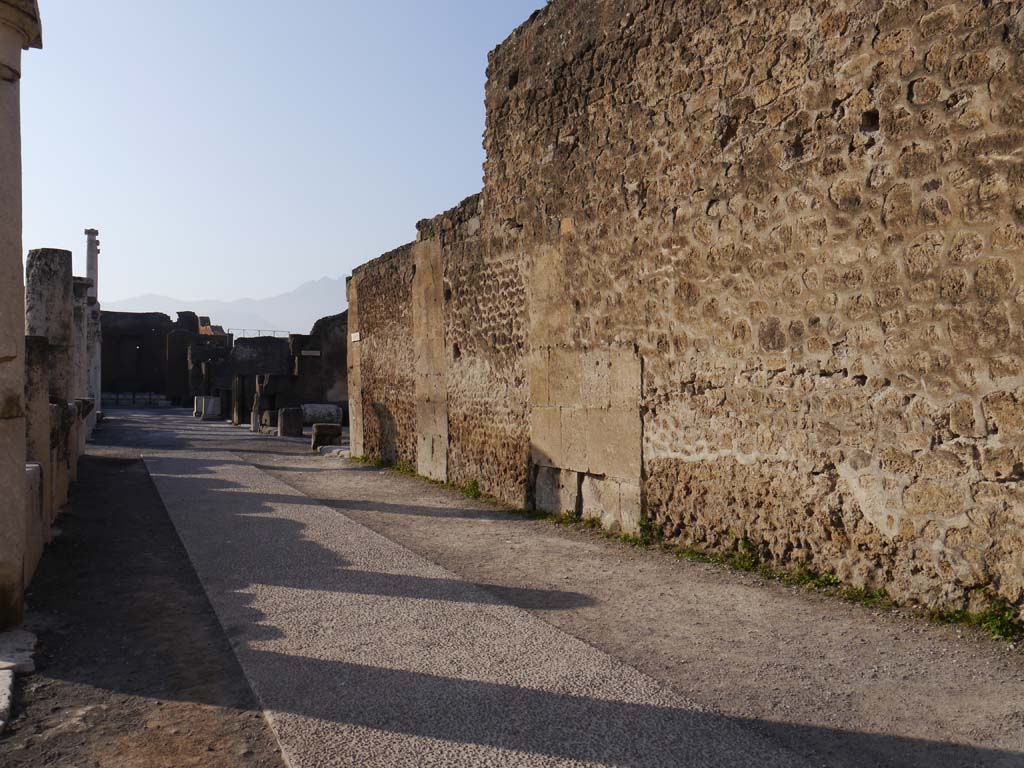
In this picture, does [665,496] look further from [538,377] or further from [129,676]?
[129,676]

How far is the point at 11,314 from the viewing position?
400 centimetres

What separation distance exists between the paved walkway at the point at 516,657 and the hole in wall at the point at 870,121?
2450 millimetres

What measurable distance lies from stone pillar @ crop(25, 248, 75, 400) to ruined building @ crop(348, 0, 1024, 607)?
18.2ft

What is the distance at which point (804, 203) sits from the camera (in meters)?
5.02

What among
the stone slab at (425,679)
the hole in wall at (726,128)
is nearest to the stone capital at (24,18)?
the stone slab at (425,679)

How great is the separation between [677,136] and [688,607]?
10.6 feet

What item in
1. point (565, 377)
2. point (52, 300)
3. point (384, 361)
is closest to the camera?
point (565, 377)

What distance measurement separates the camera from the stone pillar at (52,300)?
10.8 meters

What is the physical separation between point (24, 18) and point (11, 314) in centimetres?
136

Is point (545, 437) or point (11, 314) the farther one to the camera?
point (545, 437)

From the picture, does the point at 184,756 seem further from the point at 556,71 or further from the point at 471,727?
the point at 556,71

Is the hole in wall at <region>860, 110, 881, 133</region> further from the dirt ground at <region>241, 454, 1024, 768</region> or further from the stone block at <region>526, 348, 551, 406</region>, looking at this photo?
the stone block at <region>526, 348, 551, 406</region>

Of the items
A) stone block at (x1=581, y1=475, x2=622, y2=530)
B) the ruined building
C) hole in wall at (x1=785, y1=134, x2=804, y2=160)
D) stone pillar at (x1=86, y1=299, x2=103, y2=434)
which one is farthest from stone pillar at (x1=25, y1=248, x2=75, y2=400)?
stone pillar at (x1=86, y1=299, x2=103, y2=434)

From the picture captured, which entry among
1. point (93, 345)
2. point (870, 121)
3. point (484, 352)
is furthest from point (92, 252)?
point (870, 121)
